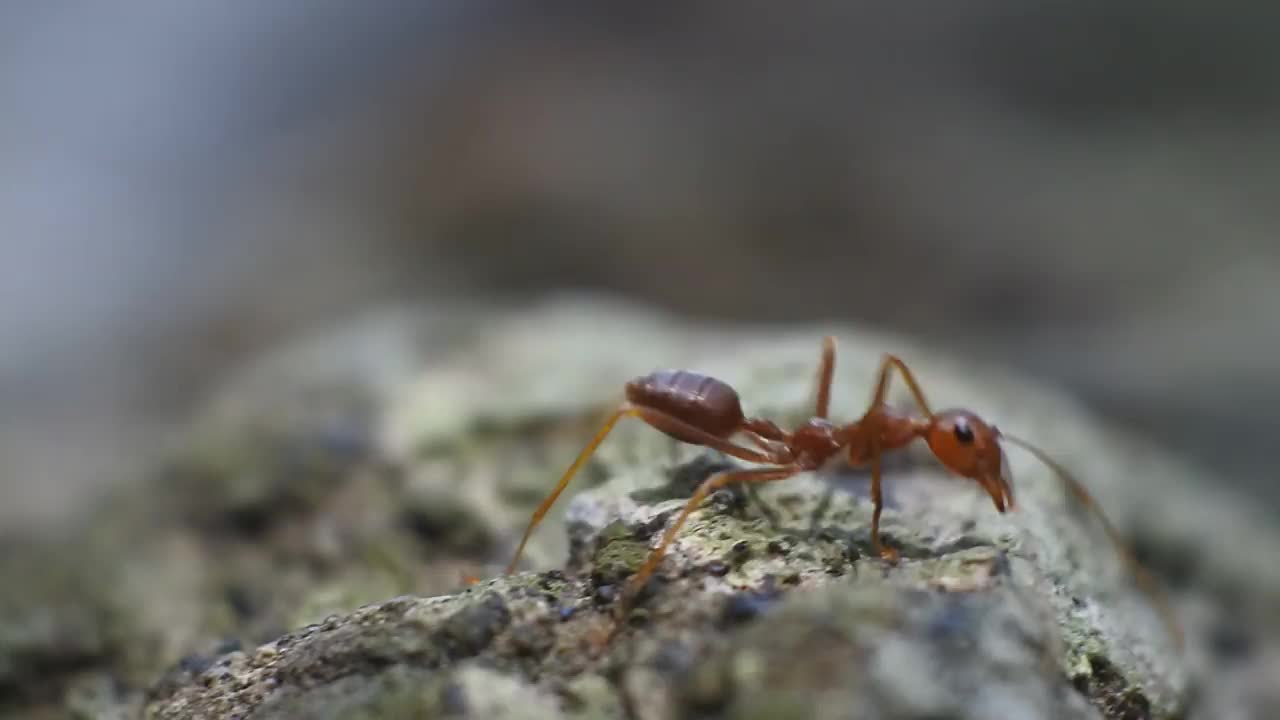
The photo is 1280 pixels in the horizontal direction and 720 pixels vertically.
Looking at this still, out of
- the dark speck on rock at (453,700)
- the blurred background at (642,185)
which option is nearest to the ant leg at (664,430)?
the dark speck on rock at (453,700)

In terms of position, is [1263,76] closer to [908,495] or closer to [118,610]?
[908,495]

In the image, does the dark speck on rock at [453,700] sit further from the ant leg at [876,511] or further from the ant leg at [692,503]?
the ant leg at [876,511]

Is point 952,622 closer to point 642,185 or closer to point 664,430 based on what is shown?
point 664,430

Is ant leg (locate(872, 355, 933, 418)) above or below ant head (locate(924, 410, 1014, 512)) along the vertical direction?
above

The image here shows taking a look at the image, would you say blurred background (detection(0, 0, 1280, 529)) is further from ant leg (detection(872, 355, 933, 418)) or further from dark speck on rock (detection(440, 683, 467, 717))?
Answer: ant leg (detection(872, 355, 933, 418))

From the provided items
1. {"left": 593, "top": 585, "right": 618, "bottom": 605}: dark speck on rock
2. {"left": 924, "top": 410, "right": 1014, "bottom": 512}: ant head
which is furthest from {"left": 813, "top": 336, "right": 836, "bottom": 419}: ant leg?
{"left": 593, "top": 585, "right": 618, "bottom": 605}: dark speck on rock

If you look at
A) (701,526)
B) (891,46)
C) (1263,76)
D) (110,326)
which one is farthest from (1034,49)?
(701,526)

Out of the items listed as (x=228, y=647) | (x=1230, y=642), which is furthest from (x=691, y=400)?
(x=1230, y=642)
